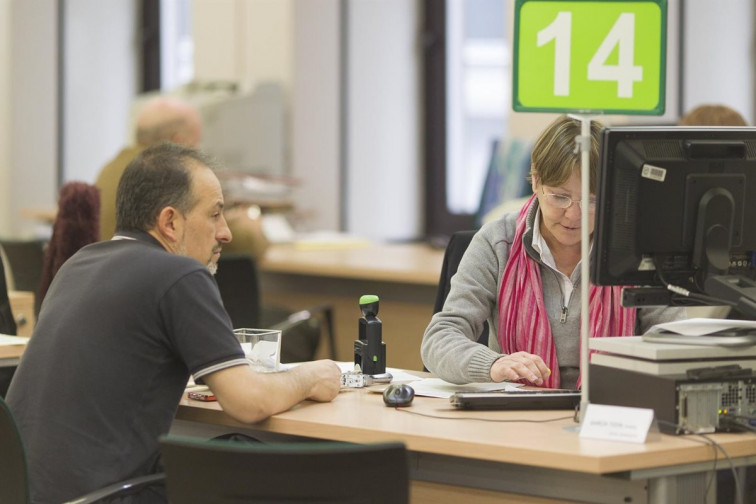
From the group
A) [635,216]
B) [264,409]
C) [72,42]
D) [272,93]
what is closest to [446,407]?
[264,409]

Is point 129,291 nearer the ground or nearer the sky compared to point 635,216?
nearer the ground

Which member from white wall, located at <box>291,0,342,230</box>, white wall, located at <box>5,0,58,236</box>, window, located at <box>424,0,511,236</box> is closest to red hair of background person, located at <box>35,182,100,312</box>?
white wall, located at <box>291,0,342,230</box>

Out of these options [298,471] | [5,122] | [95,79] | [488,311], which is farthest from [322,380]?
[95,79]

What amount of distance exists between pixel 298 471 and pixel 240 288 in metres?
2.48

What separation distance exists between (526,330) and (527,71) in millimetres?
710

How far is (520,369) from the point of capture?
247cm

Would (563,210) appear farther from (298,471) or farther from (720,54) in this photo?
(720,54)

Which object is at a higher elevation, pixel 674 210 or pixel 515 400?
pixel 674 210

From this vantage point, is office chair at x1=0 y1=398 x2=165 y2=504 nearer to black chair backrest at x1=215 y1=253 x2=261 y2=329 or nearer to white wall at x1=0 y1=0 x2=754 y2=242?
black chair backrest at x1=215 y1=253 x2=261 y2=329

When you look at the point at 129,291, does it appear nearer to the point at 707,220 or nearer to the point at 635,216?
the point at 635,216

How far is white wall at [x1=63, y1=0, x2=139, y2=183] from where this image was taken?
7.34 meters

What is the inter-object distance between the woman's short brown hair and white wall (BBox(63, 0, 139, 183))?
524 cm

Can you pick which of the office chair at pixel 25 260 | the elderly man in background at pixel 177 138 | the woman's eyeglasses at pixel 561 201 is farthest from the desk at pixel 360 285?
the woman's eyeglasses at pixel 561 201

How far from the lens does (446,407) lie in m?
2.37
